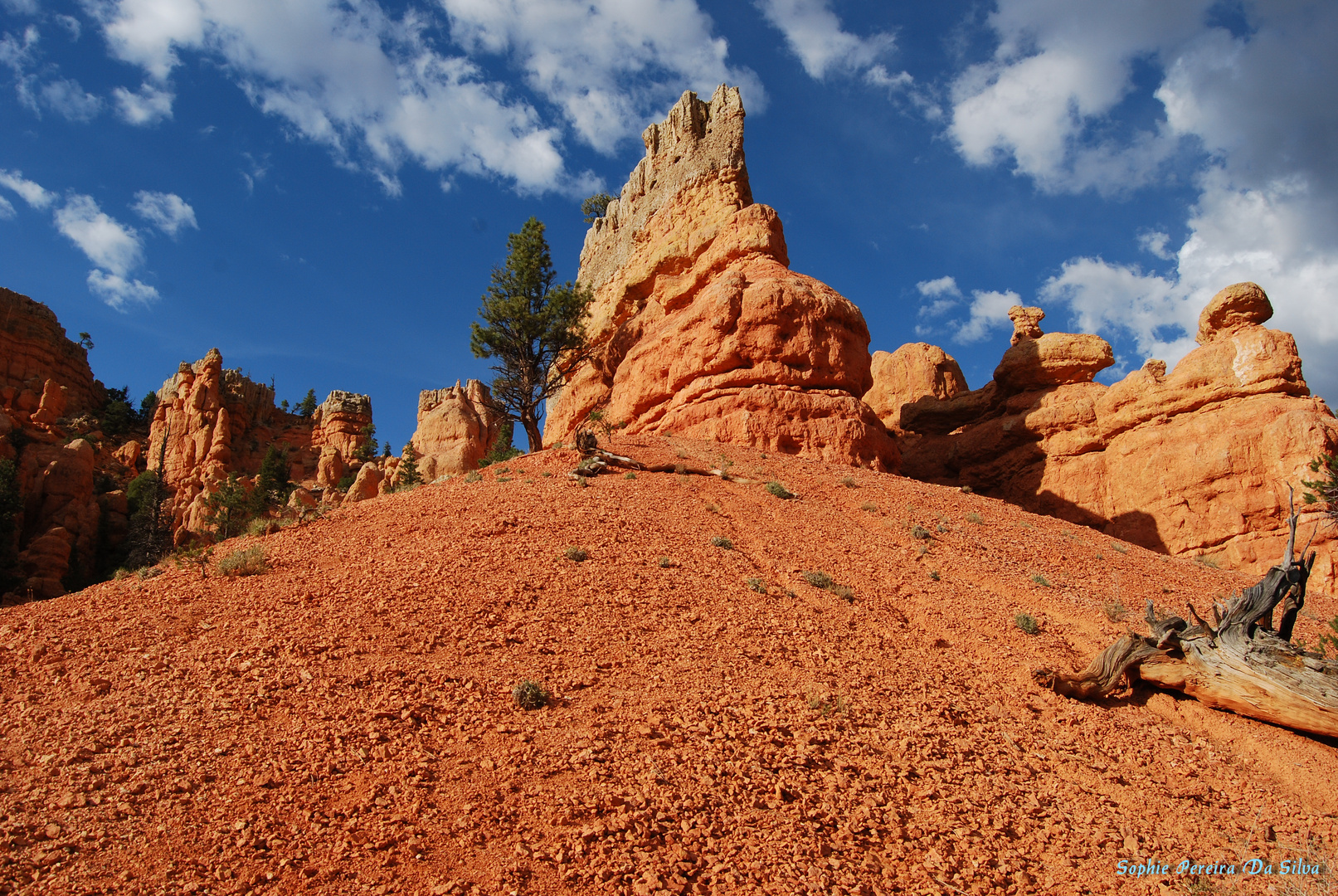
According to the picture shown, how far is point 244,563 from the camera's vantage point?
29.4 ft

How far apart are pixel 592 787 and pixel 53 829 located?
3.40 m

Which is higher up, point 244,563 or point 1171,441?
point 1171,441

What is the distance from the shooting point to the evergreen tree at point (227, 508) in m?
26.5

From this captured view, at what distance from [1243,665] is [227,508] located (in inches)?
1390

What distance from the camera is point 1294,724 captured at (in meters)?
7.37

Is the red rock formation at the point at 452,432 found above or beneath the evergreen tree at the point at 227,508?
above

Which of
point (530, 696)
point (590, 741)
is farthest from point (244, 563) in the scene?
point (590, 741)

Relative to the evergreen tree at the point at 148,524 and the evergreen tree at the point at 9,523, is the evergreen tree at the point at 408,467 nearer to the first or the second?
the evergreen tree at the point at 148,524

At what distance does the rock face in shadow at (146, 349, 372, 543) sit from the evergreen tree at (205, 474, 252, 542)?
8.27 metres

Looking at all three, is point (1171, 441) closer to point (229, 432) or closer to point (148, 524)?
point (148, 524)

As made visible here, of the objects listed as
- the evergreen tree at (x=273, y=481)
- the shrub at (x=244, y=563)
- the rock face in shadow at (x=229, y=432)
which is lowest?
the shrub at (x=244, y=563)

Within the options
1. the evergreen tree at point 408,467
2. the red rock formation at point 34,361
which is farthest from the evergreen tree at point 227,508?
the red rock formation at point 34,361

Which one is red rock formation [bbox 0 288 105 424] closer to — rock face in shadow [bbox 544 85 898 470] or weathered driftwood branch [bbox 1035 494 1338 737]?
rock face in shadow [bbox 544 85 898 470]

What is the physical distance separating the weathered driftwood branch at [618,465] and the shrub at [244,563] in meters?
6.92
